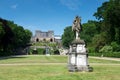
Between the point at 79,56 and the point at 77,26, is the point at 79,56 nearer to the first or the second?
the point at 79,56

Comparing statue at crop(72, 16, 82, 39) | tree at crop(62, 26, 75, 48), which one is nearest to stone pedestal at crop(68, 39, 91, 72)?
statue at crop(72, 16, 82, 39)

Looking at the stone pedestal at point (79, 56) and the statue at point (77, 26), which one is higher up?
the statue at point (77, 26)

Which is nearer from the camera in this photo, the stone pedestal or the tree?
the stone pedestal

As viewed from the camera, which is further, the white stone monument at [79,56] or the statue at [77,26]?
the statue at [77,26]

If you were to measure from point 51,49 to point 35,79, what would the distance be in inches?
5118

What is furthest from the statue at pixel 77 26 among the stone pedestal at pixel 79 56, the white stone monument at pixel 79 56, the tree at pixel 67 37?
the tree at pixel 67 37

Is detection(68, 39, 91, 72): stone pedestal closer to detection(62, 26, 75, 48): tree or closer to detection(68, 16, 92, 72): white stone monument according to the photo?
detection(68, 16, 92, 72): white stone monument

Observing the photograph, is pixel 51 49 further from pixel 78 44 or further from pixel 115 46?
pixel 78 44

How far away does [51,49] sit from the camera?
481 feet

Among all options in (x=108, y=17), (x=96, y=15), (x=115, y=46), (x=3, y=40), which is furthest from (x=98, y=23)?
(x=3, y=40)

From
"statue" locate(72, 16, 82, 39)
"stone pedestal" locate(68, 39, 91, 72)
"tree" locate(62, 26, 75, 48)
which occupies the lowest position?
"stone pedestal" locate(68, 39, 91, 72)

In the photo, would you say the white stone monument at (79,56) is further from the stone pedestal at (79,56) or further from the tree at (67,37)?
the tree at (67,37)

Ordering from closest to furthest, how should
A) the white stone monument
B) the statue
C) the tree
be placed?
the white stone monument, the statue, the tree

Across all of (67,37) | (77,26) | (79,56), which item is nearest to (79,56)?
(79,56)
